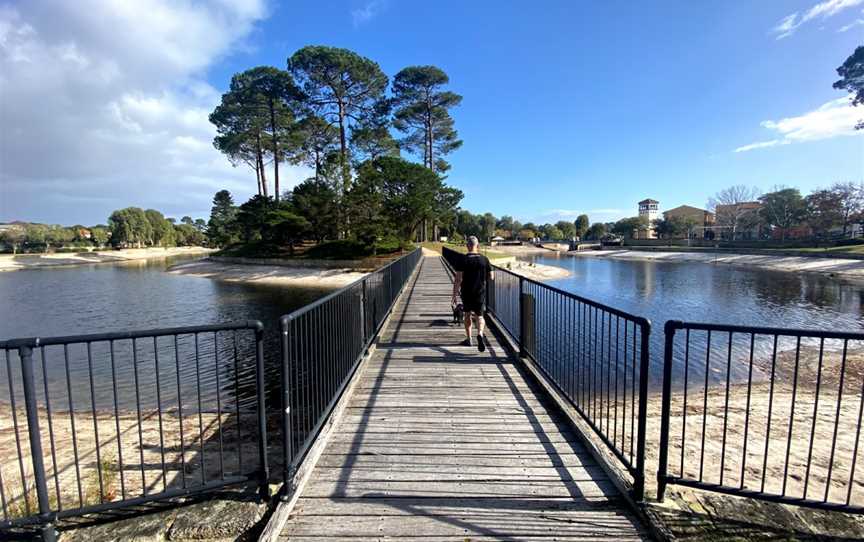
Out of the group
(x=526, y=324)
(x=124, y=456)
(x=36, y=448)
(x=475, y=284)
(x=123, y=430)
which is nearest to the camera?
(x=36, y=448)

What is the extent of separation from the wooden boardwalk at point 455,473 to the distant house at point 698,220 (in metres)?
93.2

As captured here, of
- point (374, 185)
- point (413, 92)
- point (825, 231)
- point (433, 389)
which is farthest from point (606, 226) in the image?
point (433, 389)

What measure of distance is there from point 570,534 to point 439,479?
91cm

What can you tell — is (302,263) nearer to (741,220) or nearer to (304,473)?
(304,473)

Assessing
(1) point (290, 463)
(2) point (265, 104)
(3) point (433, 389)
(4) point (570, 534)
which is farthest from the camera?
(2) point (265, 104)

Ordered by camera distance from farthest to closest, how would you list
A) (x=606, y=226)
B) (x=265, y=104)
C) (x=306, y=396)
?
(x=606, y=226)
(x=265, y=104)
(x=306, y=396)

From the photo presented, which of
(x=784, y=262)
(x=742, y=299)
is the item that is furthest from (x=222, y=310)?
(x=784, y=262)

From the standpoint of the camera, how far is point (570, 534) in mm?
2336

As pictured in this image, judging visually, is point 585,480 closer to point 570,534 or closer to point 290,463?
point 570,534

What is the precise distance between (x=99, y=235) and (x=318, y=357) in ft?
385

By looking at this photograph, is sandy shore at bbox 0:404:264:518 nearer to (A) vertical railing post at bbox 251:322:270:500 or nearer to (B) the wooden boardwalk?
(A) vertical railing post at bbox 251:322:270:500

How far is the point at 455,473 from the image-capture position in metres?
2.91

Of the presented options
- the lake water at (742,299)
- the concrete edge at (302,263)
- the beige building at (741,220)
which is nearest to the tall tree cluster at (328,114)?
the concrete edge at (302,263)

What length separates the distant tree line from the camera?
8206cm
